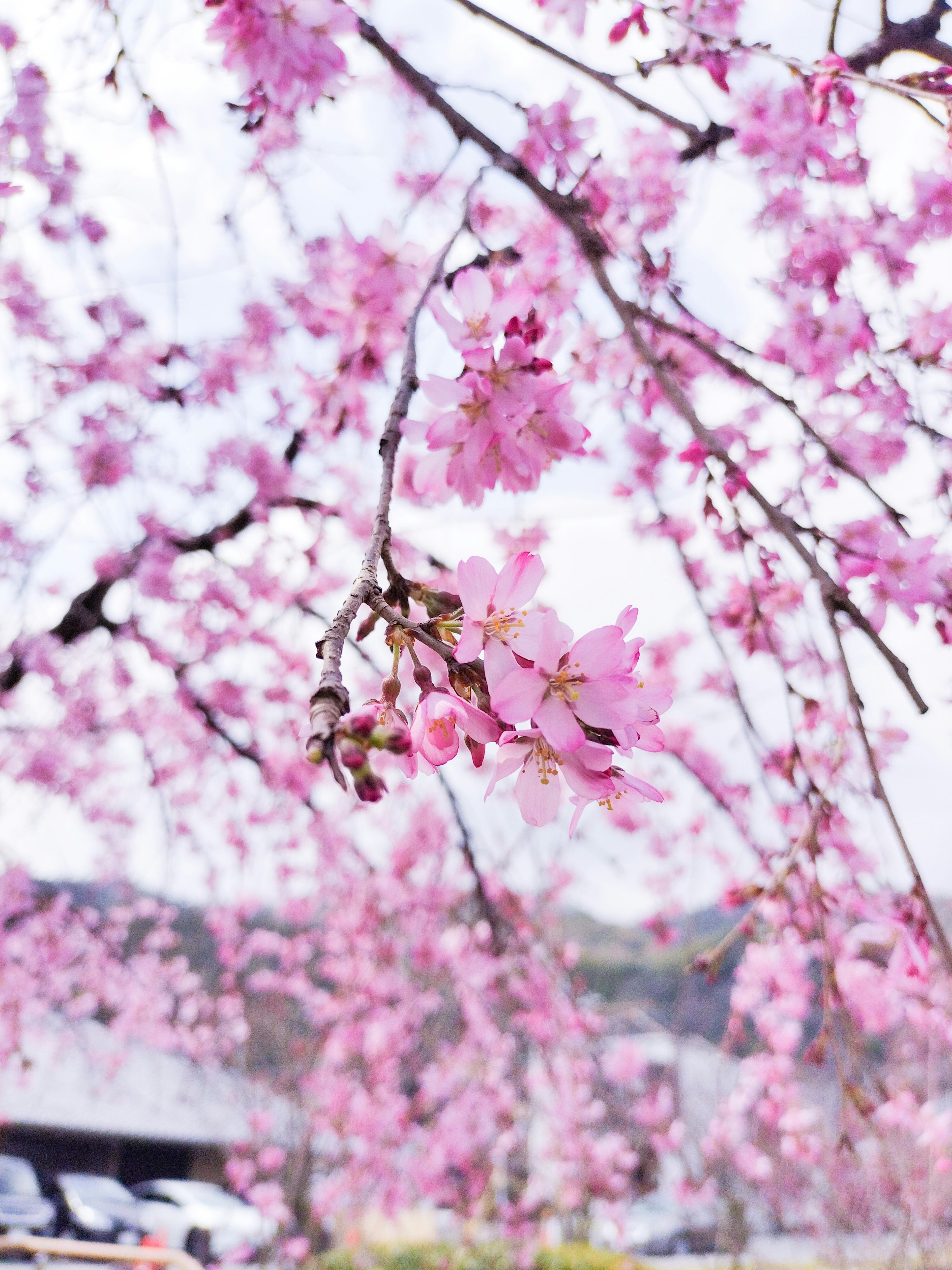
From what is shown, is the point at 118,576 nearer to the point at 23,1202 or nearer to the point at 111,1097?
the point at 23,1202

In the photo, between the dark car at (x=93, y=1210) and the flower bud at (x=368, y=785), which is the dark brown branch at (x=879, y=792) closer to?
the flower bud at (x=368, y=785)

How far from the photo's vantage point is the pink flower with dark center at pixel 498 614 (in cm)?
65

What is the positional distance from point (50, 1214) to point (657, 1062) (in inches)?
486

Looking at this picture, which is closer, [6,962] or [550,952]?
[550,952]

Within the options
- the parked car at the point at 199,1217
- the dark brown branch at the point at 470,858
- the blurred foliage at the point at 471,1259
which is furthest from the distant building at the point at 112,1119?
the dark brown branch at the point at 470,858

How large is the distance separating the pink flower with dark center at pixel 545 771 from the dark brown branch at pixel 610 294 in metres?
0.54

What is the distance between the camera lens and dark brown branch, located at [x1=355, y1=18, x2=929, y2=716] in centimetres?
109

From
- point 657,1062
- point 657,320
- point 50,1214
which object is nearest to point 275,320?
point 657,320

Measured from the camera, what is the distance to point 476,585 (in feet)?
2.31

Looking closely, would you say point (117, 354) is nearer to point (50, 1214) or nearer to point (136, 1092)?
point (50, 1214)

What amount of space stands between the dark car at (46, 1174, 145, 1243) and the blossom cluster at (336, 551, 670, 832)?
521 inches

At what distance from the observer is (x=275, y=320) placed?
376cm

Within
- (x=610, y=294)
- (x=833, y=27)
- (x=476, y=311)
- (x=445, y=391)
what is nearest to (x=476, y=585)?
(x=445, y=391)

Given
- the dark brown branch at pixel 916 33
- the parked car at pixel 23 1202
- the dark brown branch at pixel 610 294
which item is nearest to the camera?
the dark brown branch at pixel 610 294
